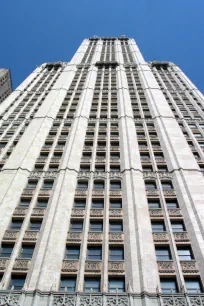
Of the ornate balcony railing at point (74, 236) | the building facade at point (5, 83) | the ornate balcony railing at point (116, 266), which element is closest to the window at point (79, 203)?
the ornate balcony railing at point (74, 236)

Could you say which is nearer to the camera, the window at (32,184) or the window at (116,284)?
the window at (116,284)

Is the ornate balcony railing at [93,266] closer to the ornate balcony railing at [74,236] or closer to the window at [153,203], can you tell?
the ornate balcony railing at [74,236]

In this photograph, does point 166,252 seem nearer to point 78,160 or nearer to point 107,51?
point 78,160

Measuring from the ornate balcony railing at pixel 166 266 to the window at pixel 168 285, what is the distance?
1.67 feet

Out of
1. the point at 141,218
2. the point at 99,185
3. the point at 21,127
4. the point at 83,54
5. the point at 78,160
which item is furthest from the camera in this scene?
the point at 83,54

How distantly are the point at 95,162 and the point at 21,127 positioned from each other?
45.8 feet

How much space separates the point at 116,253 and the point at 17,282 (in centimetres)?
628

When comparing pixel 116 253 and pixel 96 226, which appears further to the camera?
pixel 96 226

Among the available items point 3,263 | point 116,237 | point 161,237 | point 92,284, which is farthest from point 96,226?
point 3,263

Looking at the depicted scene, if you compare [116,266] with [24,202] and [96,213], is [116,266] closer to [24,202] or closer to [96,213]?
[96,213]

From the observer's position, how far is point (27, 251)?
77.6ft

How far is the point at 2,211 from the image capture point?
85.7ft

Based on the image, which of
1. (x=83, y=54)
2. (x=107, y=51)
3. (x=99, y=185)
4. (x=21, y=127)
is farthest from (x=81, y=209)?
(x=107, y=51)

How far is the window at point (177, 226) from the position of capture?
25198 mm
